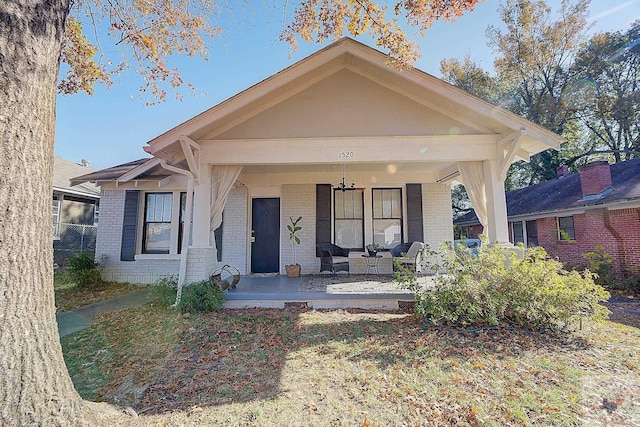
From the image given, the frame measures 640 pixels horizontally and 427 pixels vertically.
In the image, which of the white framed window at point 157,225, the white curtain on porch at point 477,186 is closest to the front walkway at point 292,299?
the white framed window at point 157,225

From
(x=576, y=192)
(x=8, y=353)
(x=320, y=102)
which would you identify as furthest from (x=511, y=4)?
(x=8, y=353)

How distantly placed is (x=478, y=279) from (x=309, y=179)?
5.72 meters

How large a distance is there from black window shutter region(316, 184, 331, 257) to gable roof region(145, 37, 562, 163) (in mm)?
3450

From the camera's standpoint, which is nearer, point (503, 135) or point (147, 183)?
point (503, 135)

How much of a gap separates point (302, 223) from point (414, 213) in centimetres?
334

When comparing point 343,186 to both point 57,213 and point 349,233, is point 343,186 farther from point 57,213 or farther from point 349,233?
point 57,213

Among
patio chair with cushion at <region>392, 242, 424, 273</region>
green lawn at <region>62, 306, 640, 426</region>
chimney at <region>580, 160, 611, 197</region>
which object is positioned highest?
chimney at <region>580, 160, 611, 197</region>

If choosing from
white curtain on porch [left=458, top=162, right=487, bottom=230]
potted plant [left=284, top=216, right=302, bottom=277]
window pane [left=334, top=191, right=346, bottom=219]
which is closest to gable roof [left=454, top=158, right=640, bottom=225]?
white curtain on porch [left=458, top=162, right=487, bottom=230]

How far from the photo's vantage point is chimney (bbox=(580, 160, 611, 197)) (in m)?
11.0

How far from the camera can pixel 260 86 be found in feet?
19.3

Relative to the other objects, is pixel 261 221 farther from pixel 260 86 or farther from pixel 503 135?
pixel 503 135

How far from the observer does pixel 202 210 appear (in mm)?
6262

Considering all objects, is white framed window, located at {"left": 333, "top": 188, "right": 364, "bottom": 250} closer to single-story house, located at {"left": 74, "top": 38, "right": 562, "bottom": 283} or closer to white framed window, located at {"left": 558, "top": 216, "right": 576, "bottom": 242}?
single-story house, located at {"left": 74, "top": 38, "right": 562, "bottom": 283}

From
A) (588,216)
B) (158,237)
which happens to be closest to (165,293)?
(158,237)
